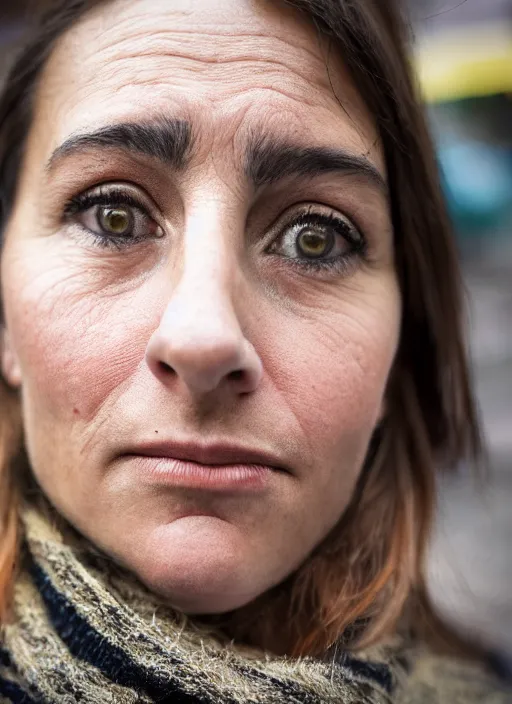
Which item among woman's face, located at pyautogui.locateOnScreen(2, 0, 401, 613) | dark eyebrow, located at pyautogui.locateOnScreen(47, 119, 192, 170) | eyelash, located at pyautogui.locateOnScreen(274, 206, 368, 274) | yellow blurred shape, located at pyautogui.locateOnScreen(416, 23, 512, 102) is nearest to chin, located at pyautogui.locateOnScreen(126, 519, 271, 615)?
woman's face, located at pyautogui.locateOnScreen(2, 0, 401, 613)

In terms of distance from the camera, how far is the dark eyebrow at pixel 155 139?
3.71 feet

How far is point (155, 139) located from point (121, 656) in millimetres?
770

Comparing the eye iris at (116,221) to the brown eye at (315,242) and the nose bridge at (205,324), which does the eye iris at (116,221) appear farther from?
the brown eye at (315,242)

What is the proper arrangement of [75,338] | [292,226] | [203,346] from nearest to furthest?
1. [203,346]
2. [75,338]
3. [292,226]

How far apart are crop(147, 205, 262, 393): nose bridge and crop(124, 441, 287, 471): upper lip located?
8cm

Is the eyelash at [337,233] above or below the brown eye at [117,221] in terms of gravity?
above

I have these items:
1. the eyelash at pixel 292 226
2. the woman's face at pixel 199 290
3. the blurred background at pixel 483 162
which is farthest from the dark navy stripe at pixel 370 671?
the blurred background at pixel 483 162

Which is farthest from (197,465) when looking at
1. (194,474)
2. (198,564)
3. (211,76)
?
(211,76)

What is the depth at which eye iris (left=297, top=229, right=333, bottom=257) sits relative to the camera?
1.26 meters

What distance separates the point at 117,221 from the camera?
1208 mm

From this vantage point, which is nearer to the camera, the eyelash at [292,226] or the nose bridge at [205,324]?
the nose bridge at [205,324]

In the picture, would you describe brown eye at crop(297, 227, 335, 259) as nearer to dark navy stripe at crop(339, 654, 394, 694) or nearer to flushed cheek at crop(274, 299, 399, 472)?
flushed cheek at crop(274, 299, 399, 472)

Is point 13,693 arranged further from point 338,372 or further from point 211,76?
point 211,76

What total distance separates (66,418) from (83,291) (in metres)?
0.20
